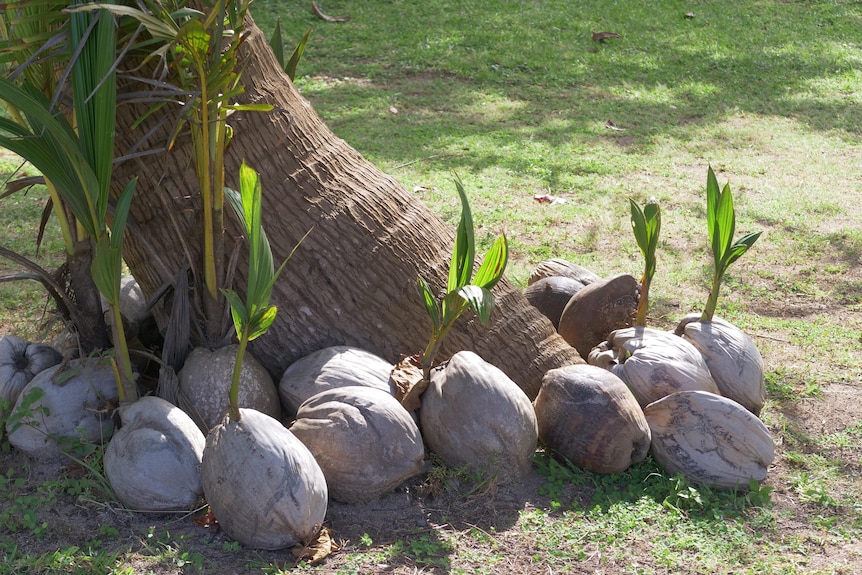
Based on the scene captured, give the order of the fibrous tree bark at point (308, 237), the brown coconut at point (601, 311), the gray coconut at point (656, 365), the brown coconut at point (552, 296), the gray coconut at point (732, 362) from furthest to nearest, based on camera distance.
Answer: the brown coconut at point (552, 296) < the brown coconut at point (601, 311) < the gray coconut at point (732, 362) < the gray coconut at point (656, 365) < the fibrous tree bark at point (308, 237)

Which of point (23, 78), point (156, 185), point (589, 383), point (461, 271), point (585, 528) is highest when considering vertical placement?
point (23, 78)

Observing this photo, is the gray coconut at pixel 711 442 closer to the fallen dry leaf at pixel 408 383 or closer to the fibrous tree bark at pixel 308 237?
the fibrous tree bark at pixel 308 237

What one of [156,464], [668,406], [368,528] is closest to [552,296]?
[668,406]

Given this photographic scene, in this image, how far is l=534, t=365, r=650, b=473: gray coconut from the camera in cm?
304

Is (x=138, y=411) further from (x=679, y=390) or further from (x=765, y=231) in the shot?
(x=765, y=231)

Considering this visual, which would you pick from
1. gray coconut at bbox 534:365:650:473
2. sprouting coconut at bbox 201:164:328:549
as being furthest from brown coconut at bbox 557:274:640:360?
A: sprouting coconut at bbox 201:164:328:549

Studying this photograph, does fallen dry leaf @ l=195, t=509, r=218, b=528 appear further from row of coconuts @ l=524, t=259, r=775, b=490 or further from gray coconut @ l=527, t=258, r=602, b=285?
gray coconut @ l=527, t=258, r=602, b=285

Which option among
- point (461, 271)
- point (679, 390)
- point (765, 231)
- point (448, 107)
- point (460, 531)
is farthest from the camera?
point (448, 107)

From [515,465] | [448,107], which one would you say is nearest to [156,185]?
[515,465]

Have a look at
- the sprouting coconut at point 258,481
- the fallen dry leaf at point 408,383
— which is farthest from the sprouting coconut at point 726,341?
the sprouting coconut at point 258,481

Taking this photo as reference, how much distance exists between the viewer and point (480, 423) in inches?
116

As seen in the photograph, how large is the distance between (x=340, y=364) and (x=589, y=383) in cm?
88

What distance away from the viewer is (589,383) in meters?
3.14

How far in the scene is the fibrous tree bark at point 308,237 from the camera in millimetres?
3168
